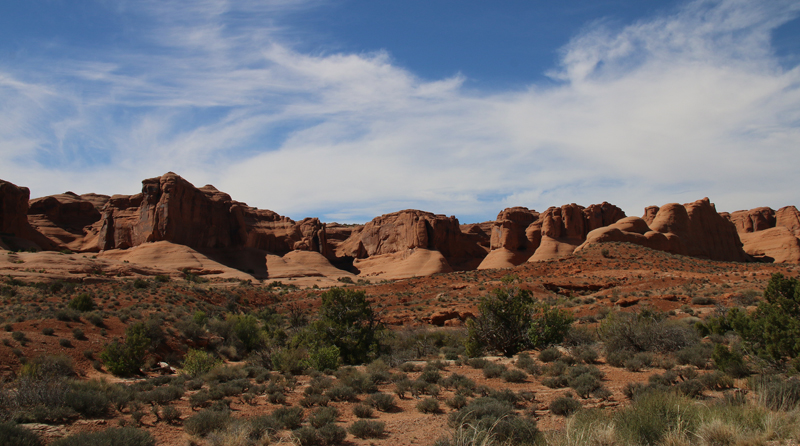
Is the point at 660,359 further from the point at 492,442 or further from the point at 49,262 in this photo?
the point at 49,262

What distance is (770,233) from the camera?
73.6 m

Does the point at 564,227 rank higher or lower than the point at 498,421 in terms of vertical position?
higher

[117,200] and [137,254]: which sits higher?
[117,200]

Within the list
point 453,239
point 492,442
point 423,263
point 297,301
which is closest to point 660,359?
point 492,442

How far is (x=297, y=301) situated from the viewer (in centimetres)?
3781

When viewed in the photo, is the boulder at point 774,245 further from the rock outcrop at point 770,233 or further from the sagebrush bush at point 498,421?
the sagebrush bush at point 498,421

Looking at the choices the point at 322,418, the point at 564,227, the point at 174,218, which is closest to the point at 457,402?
the point at 322,418

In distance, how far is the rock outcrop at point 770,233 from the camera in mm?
66062

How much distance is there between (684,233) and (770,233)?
35.2 metres

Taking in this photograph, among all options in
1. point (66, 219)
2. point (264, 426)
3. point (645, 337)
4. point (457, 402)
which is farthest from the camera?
point (66, 219)

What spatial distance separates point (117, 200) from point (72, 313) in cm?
5791

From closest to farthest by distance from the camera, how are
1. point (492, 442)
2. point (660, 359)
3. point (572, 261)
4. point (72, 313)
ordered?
point (492, 442)
point (660, 359)
point (72, 313)
point (572, 261)

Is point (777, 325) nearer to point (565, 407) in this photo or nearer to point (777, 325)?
point (777, 325)

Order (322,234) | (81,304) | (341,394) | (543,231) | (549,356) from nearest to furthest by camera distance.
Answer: (341,394), (549,356), (81,304), (543,231), (322,234)
